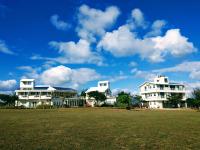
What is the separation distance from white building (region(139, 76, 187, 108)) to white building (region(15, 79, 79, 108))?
27.3m

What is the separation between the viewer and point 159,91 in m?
99.2

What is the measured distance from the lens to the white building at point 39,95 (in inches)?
4023

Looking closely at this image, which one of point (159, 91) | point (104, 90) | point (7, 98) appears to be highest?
point (104, 90)

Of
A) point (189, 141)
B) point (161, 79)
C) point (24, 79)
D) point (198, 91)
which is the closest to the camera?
point (189, 141)

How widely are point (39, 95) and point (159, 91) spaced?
45729 millimetres

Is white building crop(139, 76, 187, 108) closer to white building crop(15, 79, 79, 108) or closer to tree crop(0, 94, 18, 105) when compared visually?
white building crop(15, 79, 79, 108)

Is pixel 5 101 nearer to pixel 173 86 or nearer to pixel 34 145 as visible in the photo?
pixel 173 86

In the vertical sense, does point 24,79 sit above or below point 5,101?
above

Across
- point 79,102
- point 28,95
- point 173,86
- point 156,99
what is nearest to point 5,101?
point 28,95

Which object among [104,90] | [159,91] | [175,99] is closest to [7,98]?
[104,90]

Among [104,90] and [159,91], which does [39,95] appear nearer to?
[104,90]

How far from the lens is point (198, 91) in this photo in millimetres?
75750

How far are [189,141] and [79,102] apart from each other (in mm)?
92135

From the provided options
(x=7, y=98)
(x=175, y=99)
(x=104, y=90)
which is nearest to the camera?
(x=175, y=99)
